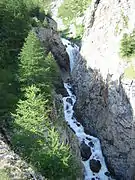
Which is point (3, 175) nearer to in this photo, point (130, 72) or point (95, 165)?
point (130, 72)

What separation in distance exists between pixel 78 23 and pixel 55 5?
3467cm

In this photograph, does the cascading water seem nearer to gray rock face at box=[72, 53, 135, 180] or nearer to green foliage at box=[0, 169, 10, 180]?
gray rock face at box=[72, 53, 135, 180]

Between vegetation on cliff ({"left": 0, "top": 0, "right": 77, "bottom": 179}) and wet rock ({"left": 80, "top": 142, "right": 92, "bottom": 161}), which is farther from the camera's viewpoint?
wet rock ({"left": 80, "top": 142, "right": 92, "bottom": 161})

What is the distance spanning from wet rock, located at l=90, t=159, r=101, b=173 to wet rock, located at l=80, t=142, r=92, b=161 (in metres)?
1.09

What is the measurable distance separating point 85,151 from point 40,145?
31462 millimetres

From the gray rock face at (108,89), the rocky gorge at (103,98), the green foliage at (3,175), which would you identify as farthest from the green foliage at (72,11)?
the green foliage at (3,175)

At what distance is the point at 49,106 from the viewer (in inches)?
1868

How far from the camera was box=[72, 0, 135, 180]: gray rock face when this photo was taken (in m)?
59.4

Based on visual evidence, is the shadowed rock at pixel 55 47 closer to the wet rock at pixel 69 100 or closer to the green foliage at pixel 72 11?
the wet rock at pixel 69 100

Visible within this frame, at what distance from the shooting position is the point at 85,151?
6631 centimetres

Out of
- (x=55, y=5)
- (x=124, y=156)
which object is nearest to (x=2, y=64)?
(x=124, y=156)

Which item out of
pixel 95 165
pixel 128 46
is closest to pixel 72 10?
pixel 128 46

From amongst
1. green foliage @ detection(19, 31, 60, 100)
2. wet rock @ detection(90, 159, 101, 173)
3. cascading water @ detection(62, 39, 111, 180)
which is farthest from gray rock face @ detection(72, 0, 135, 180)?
green foliage @ detection(19, 31, 60, 100)

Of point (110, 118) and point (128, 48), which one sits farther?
point (110, 118)
